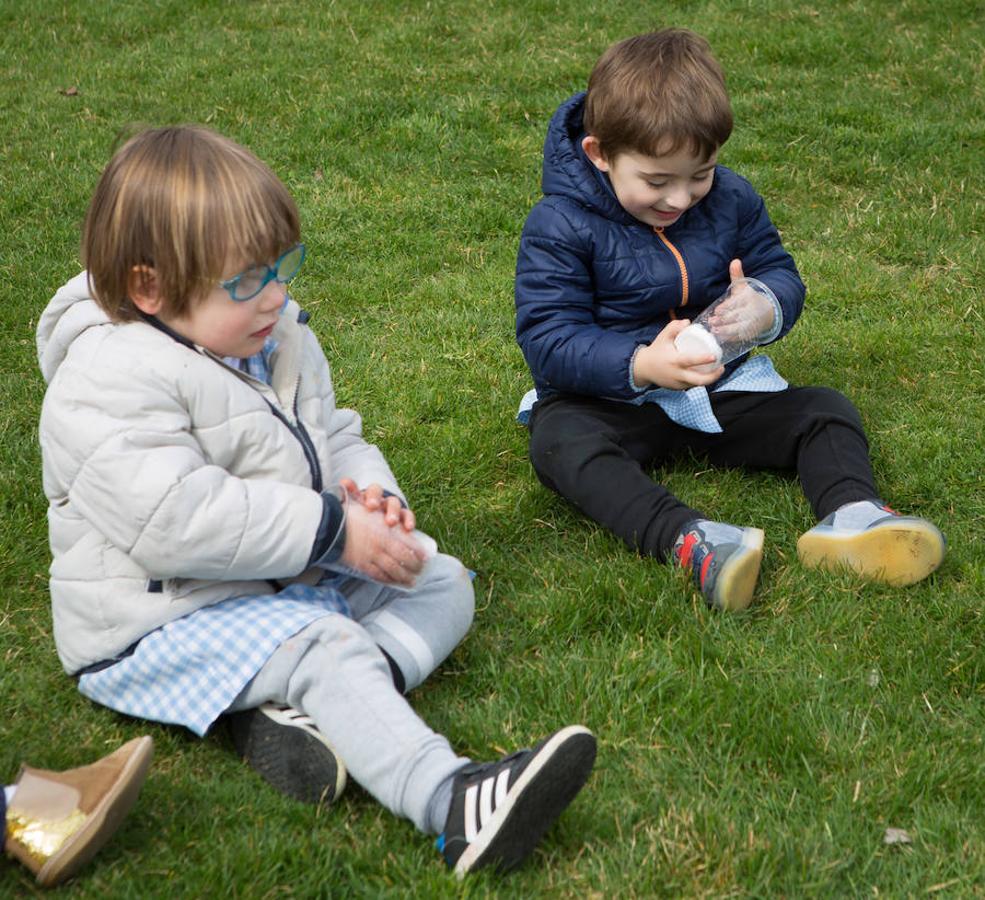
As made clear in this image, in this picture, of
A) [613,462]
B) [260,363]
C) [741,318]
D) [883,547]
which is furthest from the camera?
[741,318]

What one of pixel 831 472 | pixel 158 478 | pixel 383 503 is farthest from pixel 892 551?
pixel 158 478

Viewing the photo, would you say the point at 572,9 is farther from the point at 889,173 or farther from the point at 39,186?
the point at 39,186

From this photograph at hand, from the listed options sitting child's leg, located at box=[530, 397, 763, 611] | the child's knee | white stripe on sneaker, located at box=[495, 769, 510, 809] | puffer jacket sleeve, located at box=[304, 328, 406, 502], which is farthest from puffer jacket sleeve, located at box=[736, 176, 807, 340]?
white stripe on sneaker, located at box=[495, 769, 510, 809]

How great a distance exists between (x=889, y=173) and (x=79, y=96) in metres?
4.48

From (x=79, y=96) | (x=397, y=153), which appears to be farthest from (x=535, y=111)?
(x=79, y=96)

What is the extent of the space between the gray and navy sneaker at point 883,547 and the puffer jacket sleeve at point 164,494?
142cm

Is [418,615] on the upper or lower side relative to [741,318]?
lower

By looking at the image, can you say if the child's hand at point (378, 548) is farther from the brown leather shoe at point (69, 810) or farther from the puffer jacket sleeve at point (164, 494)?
the brown leather shoe at point (69, 810)

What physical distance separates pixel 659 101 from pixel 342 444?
1.27 m

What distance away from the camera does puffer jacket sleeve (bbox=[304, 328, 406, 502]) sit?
3186 mm

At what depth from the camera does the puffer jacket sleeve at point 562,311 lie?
3.78 m

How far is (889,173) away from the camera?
6676mm

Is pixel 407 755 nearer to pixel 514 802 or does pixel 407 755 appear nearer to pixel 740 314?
pixel 514 802

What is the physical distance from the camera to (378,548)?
2832mm
